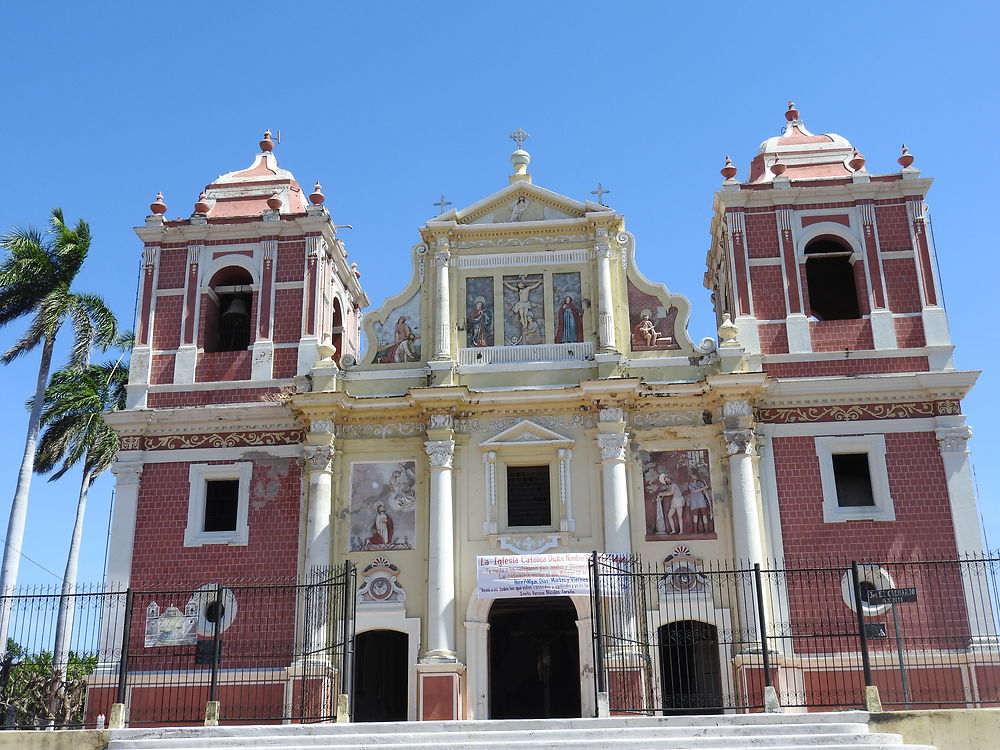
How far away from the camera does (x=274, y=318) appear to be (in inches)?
975

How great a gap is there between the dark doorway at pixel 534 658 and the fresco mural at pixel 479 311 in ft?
18.2

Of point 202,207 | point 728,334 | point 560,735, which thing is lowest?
point 560,735

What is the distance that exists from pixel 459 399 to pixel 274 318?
4.99m

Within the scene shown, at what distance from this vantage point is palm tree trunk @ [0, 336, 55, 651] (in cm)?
2517

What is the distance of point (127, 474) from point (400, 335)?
21.0 feet

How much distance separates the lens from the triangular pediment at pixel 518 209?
24.6 metres

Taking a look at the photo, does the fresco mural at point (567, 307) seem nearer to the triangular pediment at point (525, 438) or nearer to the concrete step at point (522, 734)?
the triangular pediment at point (525, 438)

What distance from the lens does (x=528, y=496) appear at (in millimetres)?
22984

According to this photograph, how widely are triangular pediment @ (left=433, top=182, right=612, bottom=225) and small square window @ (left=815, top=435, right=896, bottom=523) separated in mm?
7354

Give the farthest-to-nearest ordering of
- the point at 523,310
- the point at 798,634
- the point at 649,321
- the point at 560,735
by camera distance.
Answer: the point at 523,310, the point at 649,321, the point at 798,634, the point at 560,735

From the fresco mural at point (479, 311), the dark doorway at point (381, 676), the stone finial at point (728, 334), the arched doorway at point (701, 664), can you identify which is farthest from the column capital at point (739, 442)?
the dark doorway at point (381, 676)

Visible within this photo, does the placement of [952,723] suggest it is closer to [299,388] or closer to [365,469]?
[365,469]

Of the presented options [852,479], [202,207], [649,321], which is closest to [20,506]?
[202,207]

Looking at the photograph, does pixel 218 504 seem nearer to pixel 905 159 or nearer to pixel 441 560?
pixel 441 560
